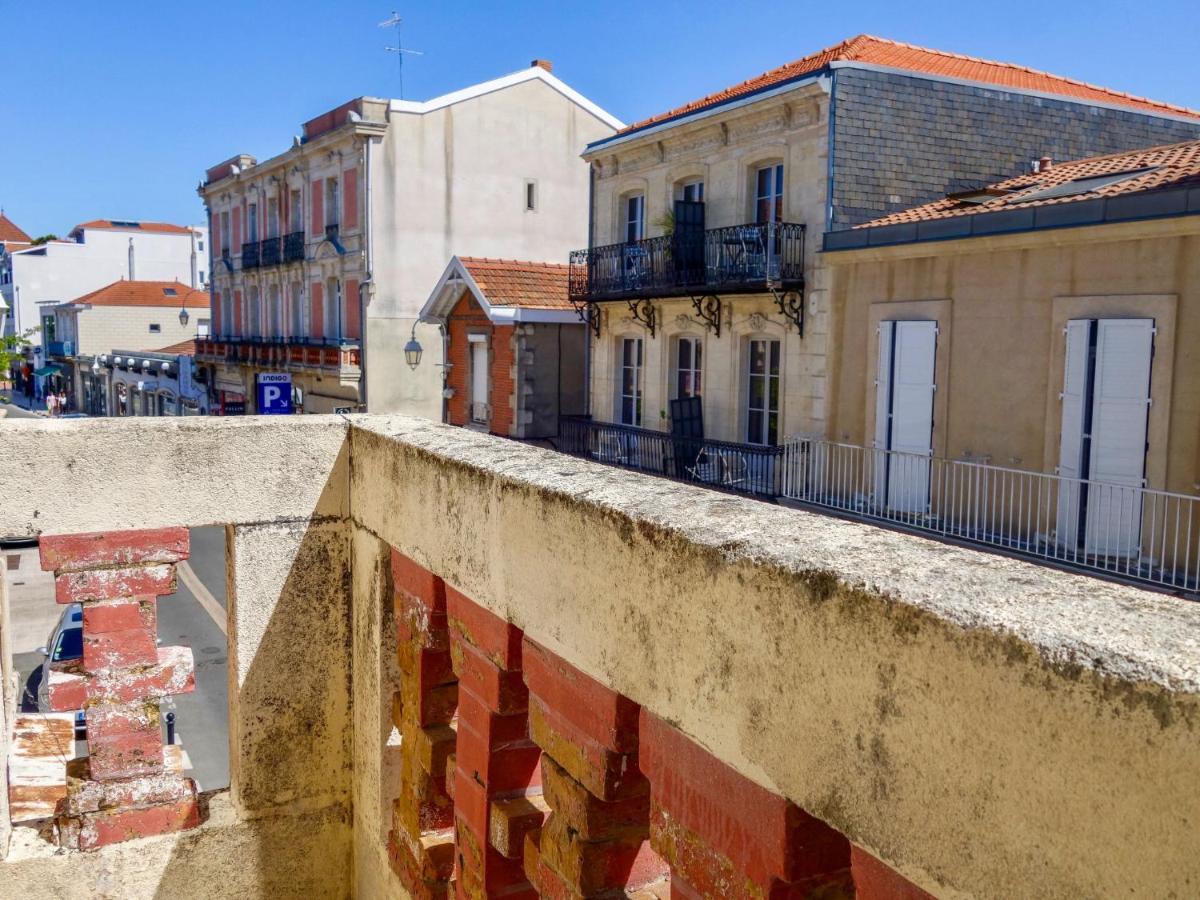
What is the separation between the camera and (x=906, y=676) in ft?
4.98

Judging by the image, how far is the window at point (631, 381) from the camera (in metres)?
21.5

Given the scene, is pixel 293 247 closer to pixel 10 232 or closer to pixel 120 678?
pixel 120 678

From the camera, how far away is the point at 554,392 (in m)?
24.0

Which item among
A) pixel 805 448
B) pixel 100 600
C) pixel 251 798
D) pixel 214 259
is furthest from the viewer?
pixel 214 259

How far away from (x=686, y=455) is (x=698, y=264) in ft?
10.7

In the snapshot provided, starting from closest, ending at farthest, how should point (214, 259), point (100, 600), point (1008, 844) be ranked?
point (1008, 844) → point (100, 600) → point (214, 259)

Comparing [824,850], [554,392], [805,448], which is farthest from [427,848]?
[554,392]

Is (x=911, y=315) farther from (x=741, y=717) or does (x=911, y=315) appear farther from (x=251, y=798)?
(x=741, y=717)

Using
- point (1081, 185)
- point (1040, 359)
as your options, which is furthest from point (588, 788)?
point (1081, 185)

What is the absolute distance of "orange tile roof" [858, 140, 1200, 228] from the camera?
41.7 feet

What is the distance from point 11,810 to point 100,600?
2.67ft

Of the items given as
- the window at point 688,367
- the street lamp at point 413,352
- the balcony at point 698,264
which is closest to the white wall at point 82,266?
the street lamp at point 413,352

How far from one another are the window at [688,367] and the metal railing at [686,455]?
0.95m

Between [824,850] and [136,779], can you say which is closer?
[824,850]
